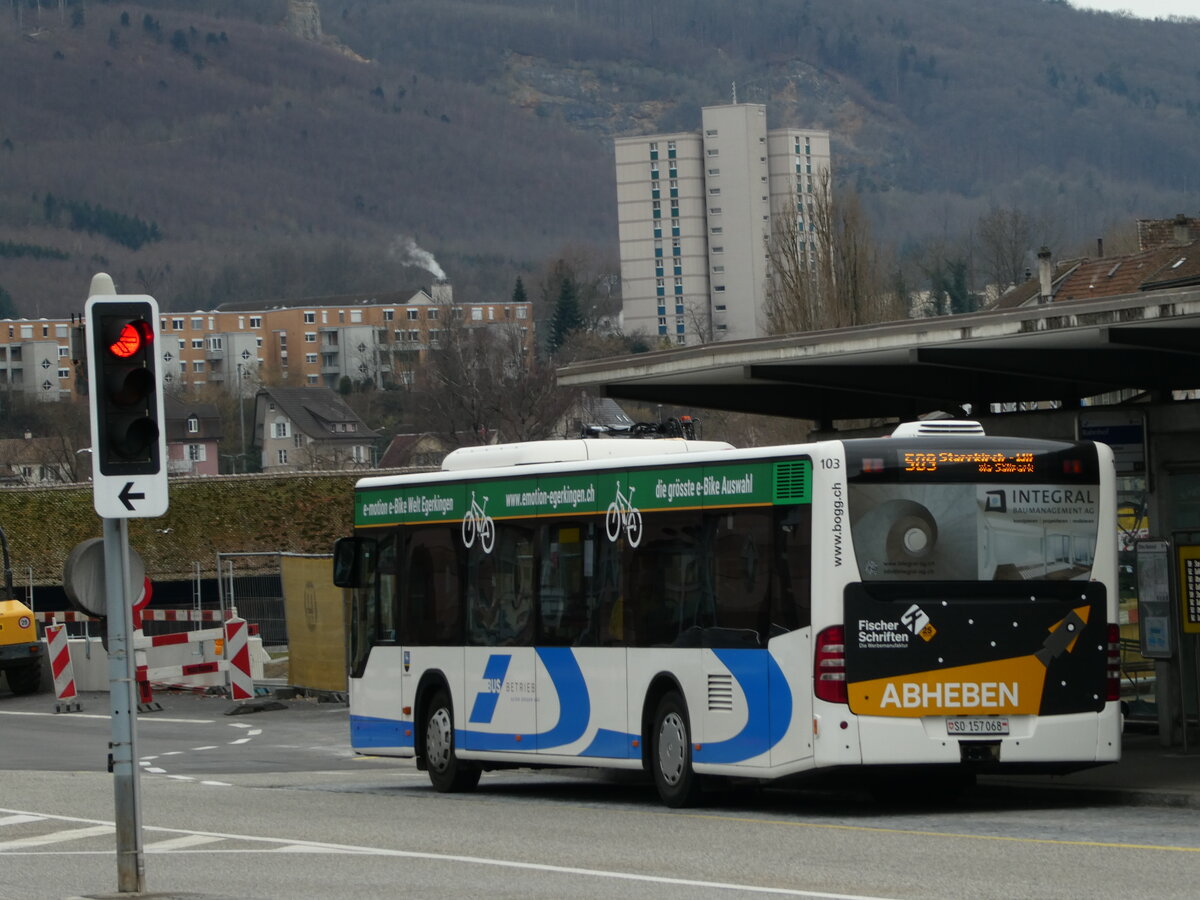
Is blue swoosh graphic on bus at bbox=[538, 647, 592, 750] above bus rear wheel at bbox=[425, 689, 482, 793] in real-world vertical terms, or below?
above

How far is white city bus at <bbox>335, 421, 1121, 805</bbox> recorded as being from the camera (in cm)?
1433

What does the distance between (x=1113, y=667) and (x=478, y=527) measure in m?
5.70

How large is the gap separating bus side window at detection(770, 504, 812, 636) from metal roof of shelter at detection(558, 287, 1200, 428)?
2.76 meters

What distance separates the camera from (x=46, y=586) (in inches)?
2281

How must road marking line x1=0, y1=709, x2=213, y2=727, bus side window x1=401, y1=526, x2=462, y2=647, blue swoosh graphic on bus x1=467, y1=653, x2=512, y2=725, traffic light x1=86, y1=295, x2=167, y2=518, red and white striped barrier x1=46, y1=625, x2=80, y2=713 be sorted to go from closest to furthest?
traffic light x1=86, y1=295, x2=167, y2=518, blue swoosh graphic on bus x1=467, y1=653, x2=512, y2=725, bus side window x1=401, y1=526, x2=462, y2=647, road marking line x1=0, y1=709, x2=213, y2=727, red and white striped barrier x1=46, y1=625, x2=80, y2=713

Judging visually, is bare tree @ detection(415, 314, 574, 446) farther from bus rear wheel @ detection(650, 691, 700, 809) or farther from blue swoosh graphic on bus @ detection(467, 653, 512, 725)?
bus rear wheel @ detection(650, 691, 700, 809)

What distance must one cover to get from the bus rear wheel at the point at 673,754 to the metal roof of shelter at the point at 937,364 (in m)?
3.67

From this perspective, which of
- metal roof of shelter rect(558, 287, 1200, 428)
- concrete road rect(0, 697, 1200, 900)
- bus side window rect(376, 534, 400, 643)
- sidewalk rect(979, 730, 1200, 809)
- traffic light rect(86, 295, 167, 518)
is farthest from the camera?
bus side window rect(376, 534, 400, 643)

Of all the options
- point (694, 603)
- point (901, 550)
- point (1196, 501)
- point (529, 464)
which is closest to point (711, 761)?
point (694, 603)

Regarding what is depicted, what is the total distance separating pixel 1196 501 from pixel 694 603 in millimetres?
5056

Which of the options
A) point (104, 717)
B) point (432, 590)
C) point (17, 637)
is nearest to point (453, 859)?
point (432, 590)

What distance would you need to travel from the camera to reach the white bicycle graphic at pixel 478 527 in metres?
18.1

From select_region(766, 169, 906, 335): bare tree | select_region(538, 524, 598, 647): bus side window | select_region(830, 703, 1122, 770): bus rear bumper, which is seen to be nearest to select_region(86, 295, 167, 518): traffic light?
select_region(830, 703, 1122, 770): bus rear bumper

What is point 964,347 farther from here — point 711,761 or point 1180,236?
point 1180,236
